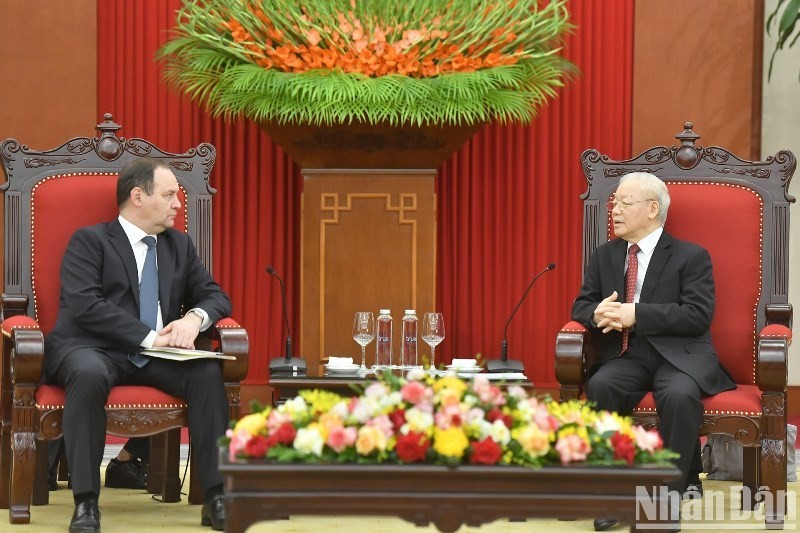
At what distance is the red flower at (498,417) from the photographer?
9.52 ft

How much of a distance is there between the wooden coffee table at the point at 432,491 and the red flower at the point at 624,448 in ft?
0.10

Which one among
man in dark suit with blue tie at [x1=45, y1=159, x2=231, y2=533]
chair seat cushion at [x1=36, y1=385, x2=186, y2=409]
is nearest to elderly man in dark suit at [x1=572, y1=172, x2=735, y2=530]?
man in dark suit with blue tie at [x1=45, y1=159, x2=231, y2=533]

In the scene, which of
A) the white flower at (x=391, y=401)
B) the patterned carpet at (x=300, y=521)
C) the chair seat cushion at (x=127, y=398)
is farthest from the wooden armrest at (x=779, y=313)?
the chair seat cushion at (x=127, y=398)

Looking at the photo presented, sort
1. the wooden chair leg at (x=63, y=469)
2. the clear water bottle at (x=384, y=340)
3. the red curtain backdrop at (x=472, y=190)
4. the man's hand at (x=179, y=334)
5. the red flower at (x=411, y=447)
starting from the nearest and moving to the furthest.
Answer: the red flower at (x=411, y=447), the man's hand at (x=179, y=334), the wooden chair leg at (x=63, y=469), the clear water bottle at (x=384, y=340), the red curtain backdrop at (x=472, y=190)

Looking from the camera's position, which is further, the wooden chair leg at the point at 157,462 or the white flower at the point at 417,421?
the wooden chair leg at the point at 157,462

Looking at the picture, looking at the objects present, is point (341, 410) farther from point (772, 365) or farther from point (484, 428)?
point (772, 365)

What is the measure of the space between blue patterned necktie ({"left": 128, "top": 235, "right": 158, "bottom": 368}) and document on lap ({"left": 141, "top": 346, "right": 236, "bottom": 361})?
0.52 feet

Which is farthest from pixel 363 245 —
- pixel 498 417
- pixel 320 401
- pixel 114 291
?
pixel 498 417

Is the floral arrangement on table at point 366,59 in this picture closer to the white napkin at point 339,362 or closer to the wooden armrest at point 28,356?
the white napkin at point 339,362

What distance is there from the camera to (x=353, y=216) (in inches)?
201

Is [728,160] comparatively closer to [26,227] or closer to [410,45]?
[410,45]

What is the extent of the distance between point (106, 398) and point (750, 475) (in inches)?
84.0

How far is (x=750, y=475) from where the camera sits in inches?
171

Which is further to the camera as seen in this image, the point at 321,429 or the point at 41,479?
the point at 41,479
